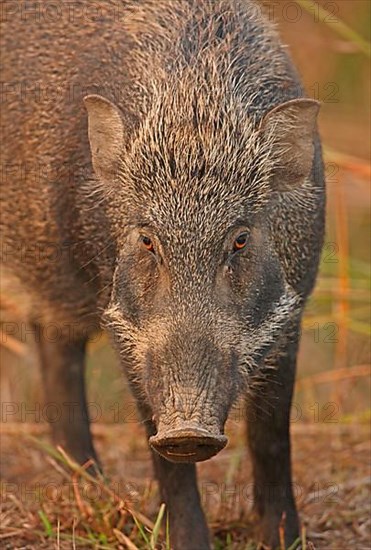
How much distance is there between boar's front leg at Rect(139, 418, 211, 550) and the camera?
15.2 feet

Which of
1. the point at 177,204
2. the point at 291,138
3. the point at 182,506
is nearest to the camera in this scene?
the point at 177,204

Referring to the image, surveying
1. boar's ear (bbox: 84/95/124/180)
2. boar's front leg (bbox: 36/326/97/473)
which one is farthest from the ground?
boar's ear (bbox: 84/95/124/180)

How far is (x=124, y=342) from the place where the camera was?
4320 mm

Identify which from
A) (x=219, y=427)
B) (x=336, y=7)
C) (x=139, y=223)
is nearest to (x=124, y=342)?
(x=139, y=223)

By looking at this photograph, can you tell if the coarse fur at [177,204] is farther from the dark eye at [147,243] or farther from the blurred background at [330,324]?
the blurred background at [330,324]

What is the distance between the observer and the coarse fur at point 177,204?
4000 millimetres

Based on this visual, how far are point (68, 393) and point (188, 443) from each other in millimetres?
2300

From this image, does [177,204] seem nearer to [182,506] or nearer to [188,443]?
[188,443]

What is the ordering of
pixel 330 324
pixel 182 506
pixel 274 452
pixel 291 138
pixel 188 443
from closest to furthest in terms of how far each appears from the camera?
pixel 188 443
pixel 291 138
pixel 182 506
pixel 274 452
pixel 330 324

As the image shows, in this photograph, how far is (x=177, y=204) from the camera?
4.08 meters

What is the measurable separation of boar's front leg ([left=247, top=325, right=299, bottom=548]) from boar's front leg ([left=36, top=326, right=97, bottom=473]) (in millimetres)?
1180

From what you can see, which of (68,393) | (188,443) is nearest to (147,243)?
(188,443)

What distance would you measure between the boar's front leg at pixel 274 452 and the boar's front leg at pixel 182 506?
0.28 metres

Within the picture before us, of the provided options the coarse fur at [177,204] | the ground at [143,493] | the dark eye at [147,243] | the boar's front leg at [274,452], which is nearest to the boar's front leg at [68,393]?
the ground at [143,493]
